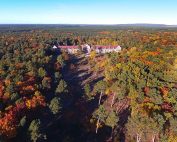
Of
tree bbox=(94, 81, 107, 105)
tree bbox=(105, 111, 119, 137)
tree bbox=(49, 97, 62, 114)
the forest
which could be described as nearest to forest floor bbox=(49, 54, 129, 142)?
the forest

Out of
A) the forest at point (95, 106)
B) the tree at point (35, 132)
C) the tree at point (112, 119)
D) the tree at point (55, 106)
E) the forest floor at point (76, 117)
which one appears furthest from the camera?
the tree at point (55, 106)

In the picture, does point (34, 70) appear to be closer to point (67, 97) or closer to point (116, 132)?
point (67, 97)

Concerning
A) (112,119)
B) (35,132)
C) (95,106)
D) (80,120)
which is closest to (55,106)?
(80,120)

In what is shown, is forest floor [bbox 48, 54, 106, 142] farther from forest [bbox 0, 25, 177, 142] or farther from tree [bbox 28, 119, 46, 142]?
tree [bbox 28, 119, 46, 142]

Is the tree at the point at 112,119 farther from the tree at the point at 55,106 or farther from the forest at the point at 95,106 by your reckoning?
the tree at the point at 55,106

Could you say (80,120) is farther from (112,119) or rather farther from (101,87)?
(112,119)

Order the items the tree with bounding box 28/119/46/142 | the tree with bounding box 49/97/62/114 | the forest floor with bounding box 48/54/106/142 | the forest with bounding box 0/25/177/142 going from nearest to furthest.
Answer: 1. the tree with bounding box 28/119/46/142
2. the forest with bounding box 0/25/177/142
3. the forest floor with bounding box 48/54/106/142
4. the tree with bounding box 49/97/62/114

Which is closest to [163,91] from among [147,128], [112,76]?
[112,76]

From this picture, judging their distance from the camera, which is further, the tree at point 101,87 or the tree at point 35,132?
the tree at point 101,87

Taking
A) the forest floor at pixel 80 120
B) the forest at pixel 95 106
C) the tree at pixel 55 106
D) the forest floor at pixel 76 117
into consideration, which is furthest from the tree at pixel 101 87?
the tree at pixel 55 106

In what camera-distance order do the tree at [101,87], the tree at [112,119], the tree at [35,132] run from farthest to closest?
the tree at [101,87], the tree at [112,119], the tree at [35,132]

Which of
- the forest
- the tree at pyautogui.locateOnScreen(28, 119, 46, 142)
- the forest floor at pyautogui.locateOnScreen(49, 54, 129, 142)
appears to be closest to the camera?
the tree at pyautogui.locateOnScreen(28, 119, 46, 142)
